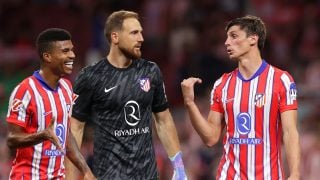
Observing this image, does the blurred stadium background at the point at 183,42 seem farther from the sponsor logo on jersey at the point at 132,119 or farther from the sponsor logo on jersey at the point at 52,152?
the sponsor logo on jersey at the point at 52,152

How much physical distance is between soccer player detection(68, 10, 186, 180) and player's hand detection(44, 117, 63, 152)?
0.94 metres

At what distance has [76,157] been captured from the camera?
973 centimetres

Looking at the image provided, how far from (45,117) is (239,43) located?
1.84 m

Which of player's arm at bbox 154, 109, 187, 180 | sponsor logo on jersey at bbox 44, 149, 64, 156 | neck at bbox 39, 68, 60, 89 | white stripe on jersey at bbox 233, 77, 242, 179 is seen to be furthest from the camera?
player's arm at bbox 154, 109, 187, 180

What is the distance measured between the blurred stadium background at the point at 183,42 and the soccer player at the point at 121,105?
5148mm

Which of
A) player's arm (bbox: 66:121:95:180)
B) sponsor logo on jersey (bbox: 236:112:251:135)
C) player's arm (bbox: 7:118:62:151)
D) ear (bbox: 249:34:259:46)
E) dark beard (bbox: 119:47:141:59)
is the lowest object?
player's arm (bbox: 66:121:95:180)

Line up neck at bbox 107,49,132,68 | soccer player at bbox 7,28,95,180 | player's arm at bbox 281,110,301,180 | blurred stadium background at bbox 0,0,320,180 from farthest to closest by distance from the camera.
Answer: blurred stadium background at bbox 0,0,320,180
neck at bbox 107,49,132,68
soccer player at bbox 7,28,95,180
player's arm at bbox 281,110,301,180

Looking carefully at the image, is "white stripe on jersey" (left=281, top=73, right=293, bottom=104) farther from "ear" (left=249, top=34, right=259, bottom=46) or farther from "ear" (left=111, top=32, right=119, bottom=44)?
"ear" (left=111, top=32, right=119, bottom=44)

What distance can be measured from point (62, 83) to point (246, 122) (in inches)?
66.9

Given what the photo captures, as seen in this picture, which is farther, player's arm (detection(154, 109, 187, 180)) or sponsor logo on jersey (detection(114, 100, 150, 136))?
player's arm (detection(154, 109, 187, 180))

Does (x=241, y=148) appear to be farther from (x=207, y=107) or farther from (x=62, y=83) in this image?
(x=207, y=107)

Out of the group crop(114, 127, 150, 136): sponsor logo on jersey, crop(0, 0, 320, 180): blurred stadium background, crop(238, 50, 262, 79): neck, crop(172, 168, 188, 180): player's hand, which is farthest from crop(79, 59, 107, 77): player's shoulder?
crop(0, 0, 320, 180): blurred stadium background

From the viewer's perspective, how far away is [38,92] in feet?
32.6

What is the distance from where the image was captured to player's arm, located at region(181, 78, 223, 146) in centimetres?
988
